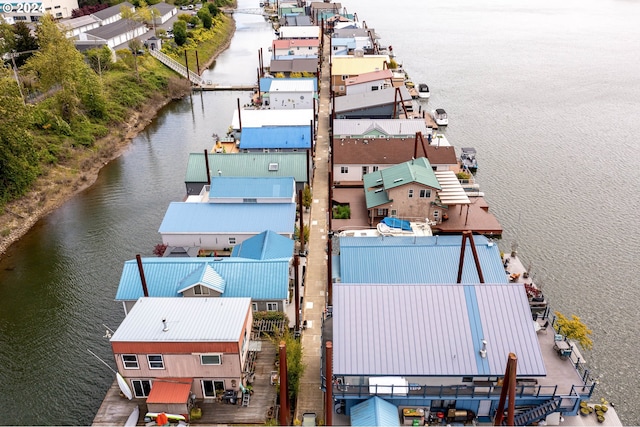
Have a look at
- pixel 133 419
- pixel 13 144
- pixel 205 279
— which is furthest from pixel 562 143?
pixel 13 144

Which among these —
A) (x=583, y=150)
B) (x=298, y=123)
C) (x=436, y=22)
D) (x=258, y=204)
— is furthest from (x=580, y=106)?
(x=436, y=22)

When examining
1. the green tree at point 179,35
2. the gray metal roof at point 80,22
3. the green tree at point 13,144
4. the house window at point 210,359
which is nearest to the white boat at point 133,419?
the house window at point 210,359

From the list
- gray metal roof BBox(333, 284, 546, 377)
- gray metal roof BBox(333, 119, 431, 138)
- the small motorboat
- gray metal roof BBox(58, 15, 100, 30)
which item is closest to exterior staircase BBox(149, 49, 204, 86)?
gray metal roof BBox(58, 15, 100, 30)

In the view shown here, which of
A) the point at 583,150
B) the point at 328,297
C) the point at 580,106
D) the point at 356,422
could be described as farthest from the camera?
the point at 580,106

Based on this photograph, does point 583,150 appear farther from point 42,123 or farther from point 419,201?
point 42,123

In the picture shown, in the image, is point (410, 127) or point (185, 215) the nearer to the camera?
point (185, 215)

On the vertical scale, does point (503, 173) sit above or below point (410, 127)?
below

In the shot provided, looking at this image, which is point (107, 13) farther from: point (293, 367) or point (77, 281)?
point (293, 367)

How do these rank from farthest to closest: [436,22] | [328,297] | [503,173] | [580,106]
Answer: [436,22] < [580,106] < [503,173] < [328,297]
